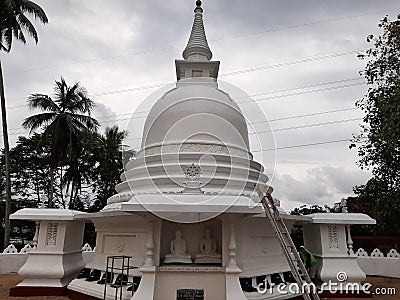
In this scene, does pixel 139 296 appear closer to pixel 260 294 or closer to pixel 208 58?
pixel 260 294

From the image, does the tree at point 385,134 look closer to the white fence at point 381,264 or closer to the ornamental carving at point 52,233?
the white fence at point 381,264

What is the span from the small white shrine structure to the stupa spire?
2.99 ft

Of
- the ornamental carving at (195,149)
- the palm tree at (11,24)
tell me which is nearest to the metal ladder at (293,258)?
the ornamental carving at (195,149)

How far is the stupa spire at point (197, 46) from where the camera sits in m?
14.3

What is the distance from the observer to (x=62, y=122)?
80.2 feet

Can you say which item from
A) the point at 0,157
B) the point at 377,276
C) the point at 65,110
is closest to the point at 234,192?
the point at 377,276

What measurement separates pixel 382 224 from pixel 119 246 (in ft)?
33.1

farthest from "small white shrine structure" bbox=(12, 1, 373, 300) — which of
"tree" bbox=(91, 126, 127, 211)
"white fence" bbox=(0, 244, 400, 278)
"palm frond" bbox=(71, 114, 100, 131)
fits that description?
"tree" bbox=(91, 126, 127, 211)

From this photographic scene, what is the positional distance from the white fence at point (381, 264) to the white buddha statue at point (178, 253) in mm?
11114

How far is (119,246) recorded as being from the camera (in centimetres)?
898

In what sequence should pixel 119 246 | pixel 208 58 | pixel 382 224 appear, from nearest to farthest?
pixel 119 246 < pixel 382 224 < pixel 208 58

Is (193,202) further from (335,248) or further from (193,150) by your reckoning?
(335,248)

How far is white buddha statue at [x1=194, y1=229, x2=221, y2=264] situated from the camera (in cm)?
790

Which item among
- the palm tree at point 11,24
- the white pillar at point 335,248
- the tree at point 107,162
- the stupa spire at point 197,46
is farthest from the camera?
the tree at point 107,162
